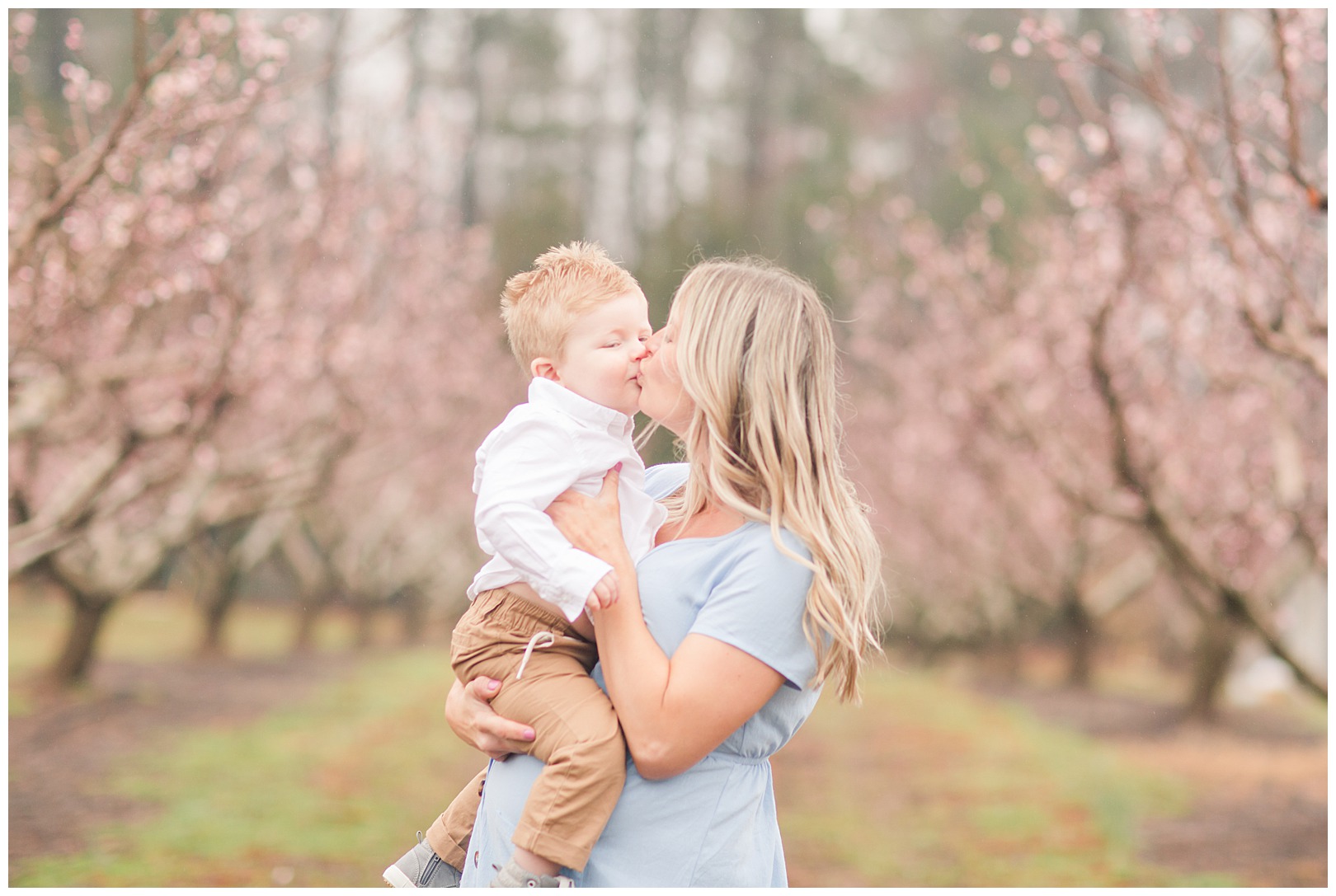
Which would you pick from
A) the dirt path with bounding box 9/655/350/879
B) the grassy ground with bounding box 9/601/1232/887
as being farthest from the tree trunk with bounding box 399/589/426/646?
the grassy ground with bounding box 9/601/1232/887

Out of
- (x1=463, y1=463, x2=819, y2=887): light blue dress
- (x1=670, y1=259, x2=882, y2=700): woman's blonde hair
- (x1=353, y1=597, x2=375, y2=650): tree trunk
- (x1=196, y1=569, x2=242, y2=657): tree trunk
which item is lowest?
(x1=353, y1=597, x2=375, y2=650): tree trunk

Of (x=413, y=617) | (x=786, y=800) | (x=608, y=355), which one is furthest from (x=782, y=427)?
(x=413, y=617)

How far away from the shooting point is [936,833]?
800cm

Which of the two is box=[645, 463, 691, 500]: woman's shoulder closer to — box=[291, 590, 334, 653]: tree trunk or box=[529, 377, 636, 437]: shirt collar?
box=[529, 377, 636, 437]: shirt collar

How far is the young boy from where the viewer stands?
1810 mm

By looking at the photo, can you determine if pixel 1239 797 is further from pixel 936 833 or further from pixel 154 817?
pixel 154 817

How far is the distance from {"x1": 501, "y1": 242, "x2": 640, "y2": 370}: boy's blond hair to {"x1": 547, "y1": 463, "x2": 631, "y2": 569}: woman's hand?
272 millimetres

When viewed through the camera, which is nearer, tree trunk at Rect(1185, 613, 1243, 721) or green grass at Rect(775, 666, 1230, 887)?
green grass at Rect(775, 666, 1230, 887)

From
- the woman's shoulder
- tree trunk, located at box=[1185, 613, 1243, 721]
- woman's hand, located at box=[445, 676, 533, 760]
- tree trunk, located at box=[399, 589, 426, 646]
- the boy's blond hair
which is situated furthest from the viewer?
tree trunk, located at box=[399, 589, 426, 646]

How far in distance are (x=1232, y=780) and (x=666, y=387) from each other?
29.2 ft

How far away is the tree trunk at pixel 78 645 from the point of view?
985cm

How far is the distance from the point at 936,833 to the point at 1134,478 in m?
3.69

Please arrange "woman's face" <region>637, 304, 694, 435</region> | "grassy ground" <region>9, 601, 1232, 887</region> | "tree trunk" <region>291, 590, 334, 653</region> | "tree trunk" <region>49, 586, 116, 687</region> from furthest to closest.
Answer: "tree trunk" <region>291, 590, 334, 653</region>
"tree trunk" <region>49, 586, 116, 687</region>
"grassy ground" <region>9, 601, 1232, 887</region>
"woman's face" <region>637, 304, 694, 435</region>

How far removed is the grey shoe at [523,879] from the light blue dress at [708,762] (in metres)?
0.03
